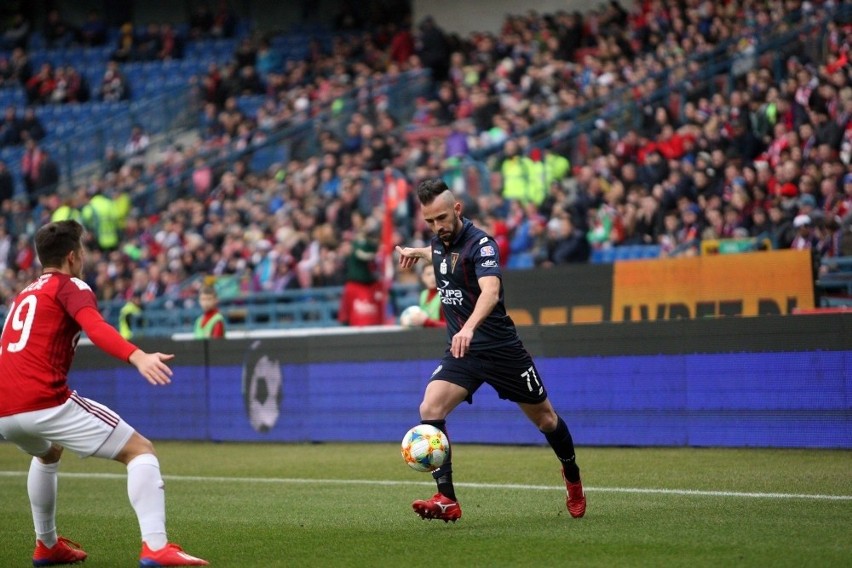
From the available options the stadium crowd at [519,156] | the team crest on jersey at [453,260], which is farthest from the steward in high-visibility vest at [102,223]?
the team crest on jersey at [453,260]

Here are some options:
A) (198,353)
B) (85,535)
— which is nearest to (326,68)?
(198,353)

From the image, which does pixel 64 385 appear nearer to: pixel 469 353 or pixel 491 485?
→ pixel 469 353

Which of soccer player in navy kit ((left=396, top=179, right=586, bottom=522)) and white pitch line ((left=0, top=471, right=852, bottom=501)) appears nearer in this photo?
soccer player in navy kit ((left=396, top=179, right=586, bottom=522))

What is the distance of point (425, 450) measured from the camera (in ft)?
29.1

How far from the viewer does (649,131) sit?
71.7ft

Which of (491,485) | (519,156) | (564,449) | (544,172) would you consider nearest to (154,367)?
(564,449)

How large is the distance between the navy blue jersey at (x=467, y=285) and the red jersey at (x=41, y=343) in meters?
2.63

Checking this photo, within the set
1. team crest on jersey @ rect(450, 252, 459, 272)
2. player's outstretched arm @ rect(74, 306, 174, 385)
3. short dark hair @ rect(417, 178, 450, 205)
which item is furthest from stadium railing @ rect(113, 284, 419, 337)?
player's outstretched arm @ rect(74, 306, 174, 385)

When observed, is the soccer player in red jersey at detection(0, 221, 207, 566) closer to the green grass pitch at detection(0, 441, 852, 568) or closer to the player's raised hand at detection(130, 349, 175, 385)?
the player's raised hand at detection(130, 349, 175, 385)

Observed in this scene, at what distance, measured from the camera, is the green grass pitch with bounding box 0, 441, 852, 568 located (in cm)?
766

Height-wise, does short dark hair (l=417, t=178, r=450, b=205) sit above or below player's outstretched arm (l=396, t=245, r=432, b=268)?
above

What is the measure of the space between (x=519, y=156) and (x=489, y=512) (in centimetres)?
1374

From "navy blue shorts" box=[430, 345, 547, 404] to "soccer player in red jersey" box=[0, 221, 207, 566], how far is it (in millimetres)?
2401

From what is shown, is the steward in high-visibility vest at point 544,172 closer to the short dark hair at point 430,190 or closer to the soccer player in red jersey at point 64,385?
the short dark hair at point 430,190
